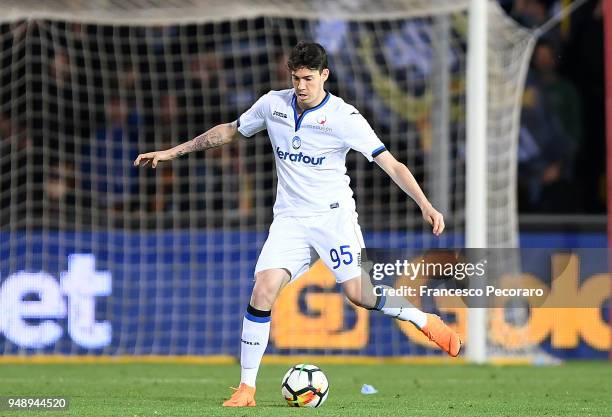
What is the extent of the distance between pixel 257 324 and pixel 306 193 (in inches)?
32.2

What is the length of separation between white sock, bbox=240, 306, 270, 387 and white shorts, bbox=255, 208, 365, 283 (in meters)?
0.28

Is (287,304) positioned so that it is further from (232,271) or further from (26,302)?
(26,302)

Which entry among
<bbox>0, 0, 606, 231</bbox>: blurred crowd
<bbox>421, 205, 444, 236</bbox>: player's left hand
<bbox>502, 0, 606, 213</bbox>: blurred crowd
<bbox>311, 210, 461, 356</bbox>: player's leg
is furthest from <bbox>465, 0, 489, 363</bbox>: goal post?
<bbox>421, 205, 444, 236</bbox>: player's left hand

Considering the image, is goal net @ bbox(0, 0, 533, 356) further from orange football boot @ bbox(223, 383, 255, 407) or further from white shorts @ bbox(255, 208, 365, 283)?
orange football boot @ bbox(223, 383, 255, 407)

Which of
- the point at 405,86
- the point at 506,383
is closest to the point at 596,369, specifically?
the point at 506,383

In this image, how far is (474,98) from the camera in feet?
40.8

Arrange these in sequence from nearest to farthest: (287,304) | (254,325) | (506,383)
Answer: (254,325)
(506,383)
(287,304)

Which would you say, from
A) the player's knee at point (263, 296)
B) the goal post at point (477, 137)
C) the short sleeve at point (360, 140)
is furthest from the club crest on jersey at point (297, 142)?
the goal post at point (477, 137)

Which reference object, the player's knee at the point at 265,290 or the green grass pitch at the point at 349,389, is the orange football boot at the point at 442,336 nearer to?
the green grass pitch at the point at 349,389

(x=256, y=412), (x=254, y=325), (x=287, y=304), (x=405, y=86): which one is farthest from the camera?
(x=405, y=86)

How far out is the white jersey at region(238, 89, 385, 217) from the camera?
25.5 feet

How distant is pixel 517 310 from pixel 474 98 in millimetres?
2141

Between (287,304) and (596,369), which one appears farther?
(287,304)

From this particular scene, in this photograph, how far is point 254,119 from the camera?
26.2 feet
